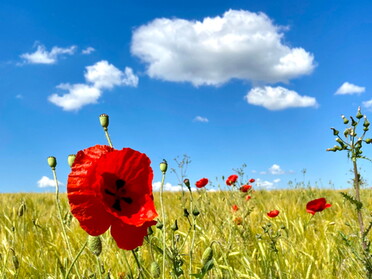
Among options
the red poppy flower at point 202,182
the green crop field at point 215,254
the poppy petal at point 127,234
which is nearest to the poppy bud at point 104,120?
the poppy petal at point 127,234

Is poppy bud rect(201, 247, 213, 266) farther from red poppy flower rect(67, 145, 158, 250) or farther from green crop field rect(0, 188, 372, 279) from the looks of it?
red poppy flower rect(67, 145, 158, 250)

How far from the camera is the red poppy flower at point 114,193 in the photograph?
3.33 ft

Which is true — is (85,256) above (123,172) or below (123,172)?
below

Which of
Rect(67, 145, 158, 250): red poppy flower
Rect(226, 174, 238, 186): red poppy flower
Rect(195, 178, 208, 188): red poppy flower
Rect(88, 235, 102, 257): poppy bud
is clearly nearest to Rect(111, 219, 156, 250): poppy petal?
Rect(67, 145, 158, 250): red poppy flower

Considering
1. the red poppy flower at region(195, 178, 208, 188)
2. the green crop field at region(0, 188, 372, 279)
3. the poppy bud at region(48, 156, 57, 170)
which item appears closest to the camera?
the poppy bud at region(48, 156, 57, 170)

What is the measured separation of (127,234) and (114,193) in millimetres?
118

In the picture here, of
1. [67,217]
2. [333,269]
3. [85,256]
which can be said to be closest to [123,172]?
[67,217]

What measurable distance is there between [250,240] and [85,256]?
47.7 inches

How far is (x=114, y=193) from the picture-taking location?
1102 mm

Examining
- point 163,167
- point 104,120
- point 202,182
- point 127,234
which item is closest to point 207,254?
point 163,167

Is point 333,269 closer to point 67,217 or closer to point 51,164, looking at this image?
point 67,217

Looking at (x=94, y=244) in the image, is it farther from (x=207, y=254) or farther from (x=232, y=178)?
(x=232, y=178)

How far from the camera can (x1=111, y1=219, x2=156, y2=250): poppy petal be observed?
1.04m

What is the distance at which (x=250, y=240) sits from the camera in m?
3.06
